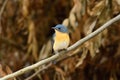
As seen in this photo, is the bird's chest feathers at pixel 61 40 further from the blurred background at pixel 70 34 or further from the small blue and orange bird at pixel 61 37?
the blurred background at pixel 70 34

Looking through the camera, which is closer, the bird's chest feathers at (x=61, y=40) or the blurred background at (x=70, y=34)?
the bird's chest feathers at (x=61, y=40)

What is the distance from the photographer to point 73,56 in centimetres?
311

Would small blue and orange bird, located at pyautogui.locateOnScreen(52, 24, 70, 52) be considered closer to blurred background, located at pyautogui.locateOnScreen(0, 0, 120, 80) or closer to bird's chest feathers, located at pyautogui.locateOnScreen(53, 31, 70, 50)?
bird's chest feathers, located at pyautogui.locateOnScreen(53, 31, 70, 50)

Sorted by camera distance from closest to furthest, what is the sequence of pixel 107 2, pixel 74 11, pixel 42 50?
pixel 107 2, pixel 74 11, pixel 42 50

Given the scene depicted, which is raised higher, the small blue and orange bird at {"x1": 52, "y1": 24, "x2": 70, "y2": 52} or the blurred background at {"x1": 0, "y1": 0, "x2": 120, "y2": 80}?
the blurred background at {"x1": 0, "y1": 0, "x2": 120, "y2": 80}

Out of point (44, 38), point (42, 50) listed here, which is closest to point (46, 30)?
point (44, 38)

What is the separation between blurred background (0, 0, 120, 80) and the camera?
2.88 metres

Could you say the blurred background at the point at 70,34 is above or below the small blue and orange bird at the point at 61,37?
above

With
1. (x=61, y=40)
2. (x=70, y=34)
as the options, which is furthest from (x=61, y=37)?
(x=70, y=34)

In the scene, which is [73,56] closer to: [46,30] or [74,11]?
[74,11]

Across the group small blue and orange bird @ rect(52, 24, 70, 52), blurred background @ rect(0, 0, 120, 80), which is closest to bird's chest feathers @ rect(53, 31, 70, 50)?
small blue and orange bird @ rect(52, 24, 70, 52)

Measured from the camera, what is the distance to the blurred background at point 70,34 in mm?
2885

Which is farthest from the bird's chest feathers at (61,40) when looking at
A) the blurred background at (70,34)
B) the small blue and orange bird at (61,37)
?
the blurred background at (70,34)

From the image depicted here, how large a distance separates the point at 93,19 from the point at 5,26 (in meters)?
1.13
